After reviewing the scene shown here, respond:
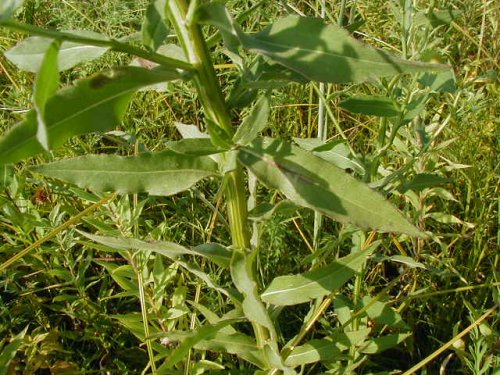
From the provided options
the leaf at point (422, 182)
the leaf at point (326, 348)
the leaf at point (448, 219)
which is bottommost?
the leaf at point (326, 348)

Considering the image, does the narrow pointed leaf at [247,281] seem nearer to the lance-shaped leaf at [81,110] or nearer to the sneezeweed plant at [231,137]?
the sneezeweed plant at [231,137]

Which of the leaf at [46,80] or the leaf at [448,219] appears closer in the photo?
the leaf at [46,80]

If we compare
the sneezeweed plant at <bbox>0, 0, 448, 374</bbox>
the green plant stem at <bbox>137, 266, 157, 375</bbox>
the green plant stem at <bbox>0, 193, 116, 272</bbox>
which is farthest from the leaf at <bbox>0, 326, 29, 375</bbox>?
the sneezeweed plant at <bbox>0, 0, 448, 374</bbox>

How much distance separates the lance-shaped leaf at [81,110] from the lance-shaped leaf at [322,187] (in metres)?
0.22

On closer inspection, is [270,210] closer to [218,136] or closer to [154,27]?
[218,136]

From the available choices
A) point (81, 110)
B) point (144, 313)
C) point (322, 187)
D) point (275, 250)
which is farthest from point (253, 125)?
point (275, 250)

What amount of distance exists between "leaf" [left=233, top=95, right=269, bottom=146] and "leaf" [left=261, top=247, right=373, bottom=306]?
0.34 m

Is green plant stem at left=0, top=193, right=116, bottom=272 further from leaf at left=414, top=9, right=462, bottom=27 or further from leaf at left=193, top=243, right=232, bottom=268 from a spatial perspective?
leaf at left=414, top=9, right=462, bottom=27

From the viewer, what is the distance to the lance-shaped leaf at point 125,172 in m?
1.14

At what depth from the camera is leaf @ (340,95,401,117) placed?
1417mm

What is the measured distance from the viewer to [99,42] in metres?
0.92

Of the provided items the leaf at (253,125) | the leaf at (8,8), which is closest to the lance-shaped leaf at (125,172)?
the leaf at (253,125)

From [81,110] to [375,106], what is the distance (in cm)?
68

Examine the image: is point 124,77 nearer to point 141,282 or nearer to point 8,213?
point 141,282
